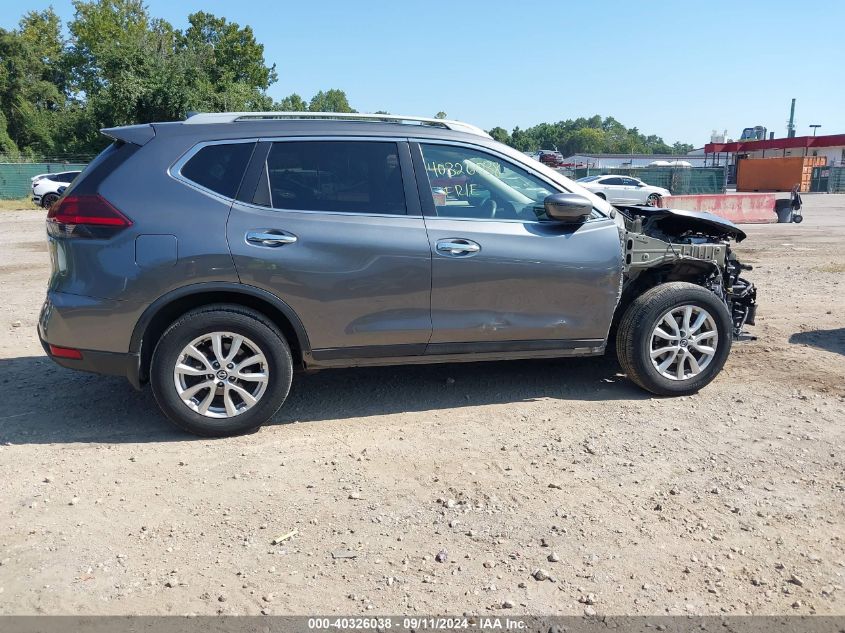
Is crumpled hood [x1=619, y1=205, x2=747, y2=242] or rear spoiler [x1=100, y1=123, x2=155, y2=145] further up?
rear spoiler [x1=100, y1=123, x2=155, y2=145]

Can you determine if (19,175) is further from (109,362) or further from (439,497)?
(439,497)

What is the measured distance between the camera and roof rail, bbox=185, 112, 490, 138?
4711mm

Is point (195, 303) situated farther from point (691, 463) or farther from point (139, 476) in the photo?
point (691, 463)

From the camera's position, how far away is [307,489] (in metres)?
3.93

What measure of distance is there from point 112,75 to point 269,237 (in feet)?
136

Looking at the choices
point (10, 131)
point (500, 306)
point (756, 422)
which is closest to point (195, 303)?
point (500, 306)

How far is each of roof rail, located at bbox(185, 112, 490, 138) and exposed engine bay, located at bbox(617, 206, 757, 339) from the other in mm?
1366

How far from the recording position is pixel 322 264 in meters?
4.52

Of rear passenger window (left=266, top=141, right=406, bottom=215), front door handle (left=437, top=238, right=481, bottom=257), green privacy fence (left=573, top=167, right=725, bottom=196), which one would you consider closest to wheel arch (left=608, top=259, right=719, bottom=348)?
front door handle (left=437, top=238, right=481, bottom=257)

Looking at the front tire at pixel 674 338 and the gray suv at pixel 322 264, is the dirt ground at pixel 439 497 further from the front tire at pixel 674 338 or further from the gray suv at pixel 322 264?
the gray suv at pixel 322 264

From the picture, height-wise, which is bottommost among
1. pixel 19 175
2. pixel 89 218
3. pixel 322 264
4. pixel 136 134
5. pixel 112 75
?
pixel 322 264

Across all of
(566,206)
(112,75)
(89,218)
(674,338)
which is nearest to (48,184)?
(112,75)

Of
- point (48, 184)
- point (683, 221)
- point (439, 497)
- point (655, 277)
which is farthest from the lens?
point (48, 184)

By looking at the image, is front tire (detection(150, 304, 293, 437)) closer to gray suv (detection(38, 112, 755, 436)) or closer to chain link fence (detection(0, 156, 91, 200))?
gray suv (detection(38, 112, 755, 436))
